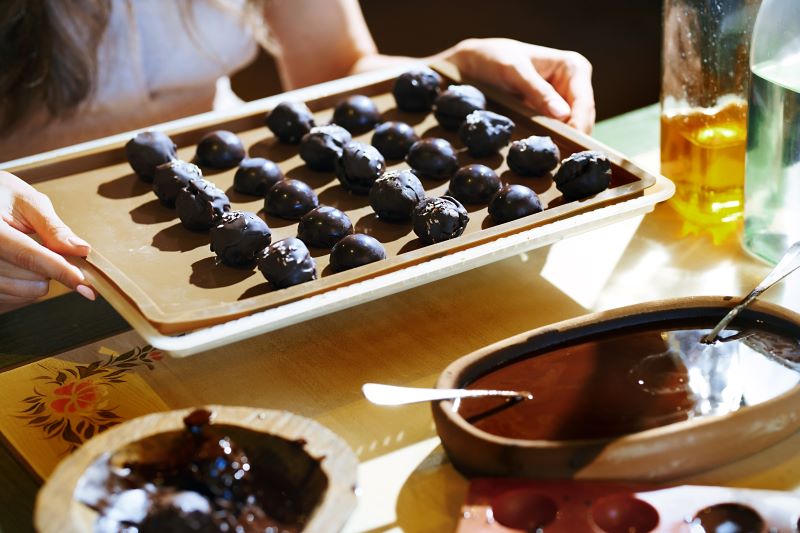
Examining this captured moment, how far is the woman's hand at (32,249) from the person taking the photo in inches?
36.9

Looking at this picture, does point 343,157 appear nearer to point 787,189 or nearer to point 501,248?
point 501,248

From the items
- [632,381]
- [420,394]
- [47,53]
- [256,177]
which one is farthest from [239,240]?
[47,53]

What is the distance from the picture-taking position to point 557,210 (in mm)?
947

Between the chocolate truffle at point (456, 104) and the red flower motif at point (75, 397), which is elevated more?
the chocolate truffle at point (456, 104)

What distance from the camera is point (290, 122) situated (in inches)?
47.5

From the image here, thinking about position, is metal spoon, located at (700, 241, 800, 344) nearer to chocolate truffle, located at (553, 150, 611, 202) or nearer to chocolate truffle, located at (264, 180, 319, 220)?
chocolate truffle, located at (553, 150, 611, 202)

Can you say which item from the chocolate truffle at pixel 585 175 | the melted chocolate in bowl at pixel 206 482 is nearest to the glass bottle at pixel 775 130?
the chocolate truffle at pixel 585 175

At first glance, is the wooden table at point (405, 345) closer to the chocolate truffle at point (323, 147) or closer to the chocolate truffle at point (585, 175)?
the chocolate truffle at point (585, 175)

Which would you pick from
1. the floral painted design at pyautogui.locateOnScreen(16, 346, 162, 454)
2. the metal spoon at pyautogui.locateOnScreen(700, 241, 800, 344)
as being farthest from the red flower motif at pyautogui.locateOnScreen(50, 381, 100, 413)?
the metal spoon at pyautogui.locateOnScreen(700, 241, 800, 344)

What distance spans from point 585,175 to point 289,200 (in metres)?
0.31

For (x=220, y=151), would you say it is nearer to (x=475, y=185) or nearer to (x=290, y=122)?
(x=290, y=122)

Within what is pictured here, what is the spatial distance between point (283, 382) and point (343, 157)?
306 mm

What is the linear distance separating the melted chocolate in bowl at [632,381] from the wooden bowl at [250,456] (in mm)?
129

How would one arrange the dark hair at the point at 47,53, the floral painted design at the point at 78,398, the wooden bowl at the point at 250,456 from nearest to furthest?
the wooden bowl at the point at 250,456, the floral painted design at the point at 78,398, the dark hair at the point at 47,53
